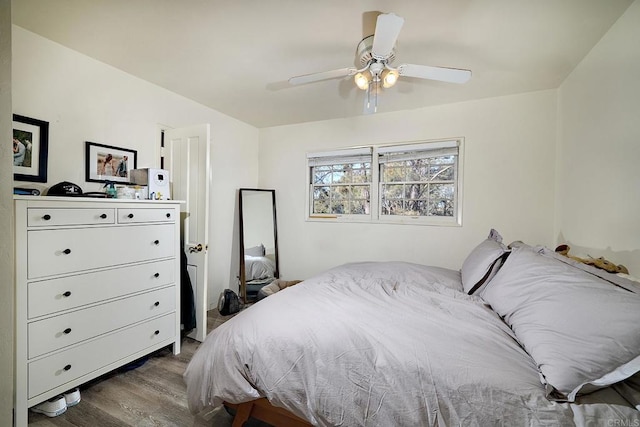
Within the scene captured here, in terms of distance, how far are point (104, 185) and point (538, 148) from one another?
405cm

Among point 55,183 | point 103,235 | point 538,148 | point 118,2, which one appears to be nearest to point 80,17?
point 118,2

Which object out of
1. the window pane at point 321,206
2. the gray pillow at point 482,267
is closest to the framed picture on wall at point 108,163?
the window pane at point 321,206

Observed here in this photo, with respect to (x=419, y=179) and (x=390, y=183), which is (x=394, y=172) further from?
(x=419, y=179)

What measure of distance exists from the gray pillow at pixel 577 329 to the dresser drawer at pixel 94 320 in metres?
2.43

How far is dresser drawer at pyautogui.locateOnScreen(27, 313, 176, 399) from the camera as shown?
4.98 ft

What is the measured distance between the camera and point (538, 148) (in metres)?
2.61

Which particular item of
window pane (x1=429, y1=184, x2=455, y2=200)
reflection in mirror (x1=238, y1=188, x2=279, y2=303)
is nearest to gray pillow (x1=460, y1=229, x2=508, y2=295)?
window pane (x1=429, y1=184, x2=455, y2=200)

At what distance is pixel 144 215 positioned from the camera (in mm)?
2045

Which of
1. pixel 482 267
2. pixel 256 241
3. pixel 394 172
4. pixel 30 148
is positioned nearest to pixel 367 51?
pixel 482 267

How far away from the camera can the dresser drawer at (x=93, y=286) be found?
152 cm

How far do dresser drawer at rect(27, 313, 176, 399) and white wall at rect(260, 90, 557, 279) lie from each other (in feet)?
6.20

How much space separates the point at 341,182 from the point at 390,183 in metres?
0.67

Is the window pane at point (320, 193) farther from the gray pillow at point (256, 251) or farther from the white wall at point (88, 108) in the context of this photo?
the white wall at point (88, 108)

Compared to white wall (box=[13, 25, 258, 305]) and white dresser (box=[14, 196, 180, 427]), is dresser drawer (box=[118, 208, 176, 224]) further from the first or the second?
white wall (box=[13, 25, 258, 305])
